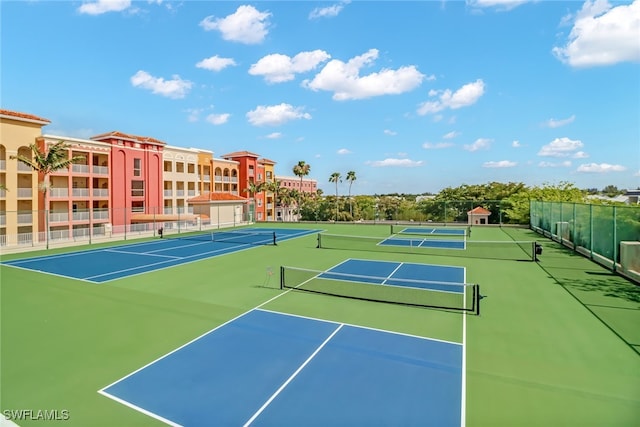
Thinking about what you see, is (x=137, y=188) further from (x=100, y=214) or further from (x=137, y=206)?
Result: (x=100, y=214)

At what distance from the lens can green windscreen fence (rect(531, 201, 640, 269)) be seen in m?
13.7


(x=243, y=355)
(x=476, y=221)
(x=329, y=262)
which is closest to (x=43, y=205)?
(x=329, y=262)

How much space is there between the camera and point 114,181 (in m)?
36.1

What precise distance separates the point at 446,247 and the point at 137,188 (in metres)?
33.0

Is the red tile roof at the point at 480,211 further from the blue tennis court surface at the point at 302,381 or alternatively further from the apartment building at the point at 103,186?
the blue tennis court surface at the point at 302,381

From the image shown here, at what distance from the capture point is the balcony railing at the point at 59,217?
30.3 m

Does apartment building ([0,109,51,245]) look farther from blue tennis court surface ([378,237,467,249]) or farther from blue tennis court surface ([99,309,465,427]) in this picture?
blue tennis court surface ([99,309,465,427])

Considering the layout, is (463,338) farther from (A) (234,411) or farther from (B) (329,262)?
(B) (329,262)

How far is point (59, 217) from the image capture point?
1215 inches

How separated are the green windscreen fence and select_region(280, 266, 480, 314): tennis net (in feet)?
24.1

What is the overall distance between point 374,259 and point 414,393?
12039mm

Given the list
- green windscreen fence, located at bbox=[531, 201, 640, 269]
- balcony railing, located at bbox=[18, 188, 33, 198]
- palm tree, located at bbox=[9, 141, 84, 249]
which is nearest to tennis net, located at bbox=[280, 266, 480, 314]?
green windscreen fence, located at bbox=[531, 201, 640, 269]

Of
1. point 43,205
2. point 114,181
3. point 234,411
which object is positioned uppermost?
point 114,181

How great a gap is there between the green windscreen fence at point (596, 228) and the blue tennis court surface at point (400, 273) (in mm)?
6059
